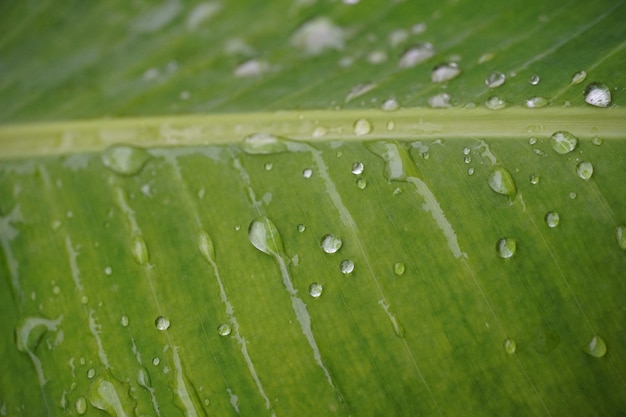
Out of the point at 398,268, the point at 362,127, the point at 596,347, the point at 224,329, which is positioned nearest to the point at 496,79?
the point at 362,127

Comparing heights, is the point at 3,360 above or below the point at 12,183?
below

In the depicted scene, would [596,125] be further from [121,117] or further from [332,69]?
[121,117]

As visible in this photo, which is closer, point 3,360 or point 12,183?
point 3,360

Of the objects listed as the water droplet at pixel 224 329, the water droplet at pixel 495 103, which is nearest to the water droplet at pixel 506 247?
the water droplet at pixel 495 103

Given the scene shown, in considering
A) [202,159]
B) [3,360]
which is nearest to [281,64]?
[202,159]

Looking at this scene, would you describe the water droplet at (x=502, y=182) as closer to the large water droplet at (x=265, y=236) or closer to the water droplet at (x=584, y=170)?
the water droplet at (x=584, y=170)
